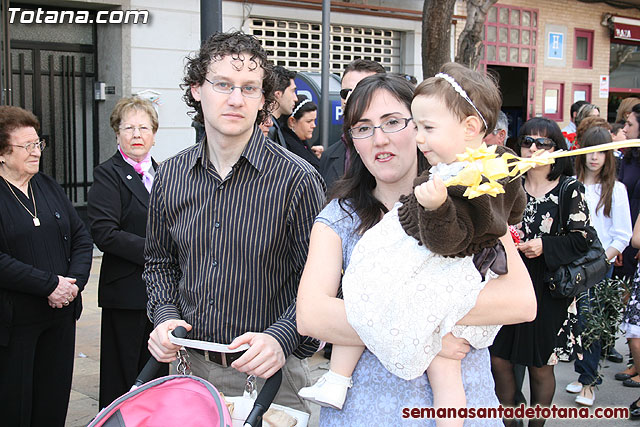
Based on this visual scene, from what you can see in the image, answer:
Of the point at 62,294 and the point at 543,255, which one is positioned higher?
the point at 543,255

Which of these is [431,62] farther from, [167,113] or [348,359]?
[348,359]

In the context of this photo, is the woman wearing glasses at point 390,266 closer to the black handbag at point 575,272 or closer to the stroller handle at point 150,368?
the stroller handle at point 150,368

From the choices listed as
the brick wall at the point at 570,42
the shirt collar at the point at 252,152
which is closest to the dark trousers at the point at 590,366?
the shirt collar at the point at 252,152

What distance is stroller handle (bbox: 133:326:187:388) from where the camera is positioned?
250 cm

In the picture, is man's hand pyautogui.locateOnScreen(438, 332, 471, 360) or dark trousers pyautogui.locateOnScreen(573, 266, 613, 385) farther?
dark trousers pyautogui.locateOnScreen(573, 266, 613, 385)

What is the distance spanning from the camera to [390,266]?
2.05 metres

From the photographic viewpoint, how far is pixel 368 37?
1426cm

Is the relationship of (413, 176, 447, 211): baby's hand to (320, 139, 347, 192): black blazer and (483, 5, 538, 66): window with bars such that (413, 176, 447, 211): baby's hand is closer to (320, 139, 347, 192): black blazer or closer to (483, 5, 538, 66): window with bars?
(320, 139, 347, 192): black blazer

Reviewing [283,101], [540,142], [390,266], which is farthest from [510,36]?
[390,266]

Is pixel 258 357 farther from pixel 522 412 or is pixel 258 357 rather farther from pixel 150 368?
pixel 522 412

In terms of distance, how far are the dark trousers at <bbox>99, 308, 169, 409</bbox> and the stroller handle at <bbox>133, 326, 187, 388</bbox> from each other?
200cm

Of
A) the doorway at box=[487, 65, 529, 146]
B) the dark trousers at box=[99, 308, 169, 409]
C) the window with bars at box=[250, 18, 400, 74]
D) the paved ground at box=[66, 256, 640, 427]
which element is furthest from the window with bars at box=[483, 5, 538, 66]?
the dark trousers at box=[99, 308, 169, 409]

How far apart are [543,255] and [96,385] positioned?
3688 millimetres

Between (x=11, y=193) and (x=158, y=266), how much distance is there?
1.59 m
